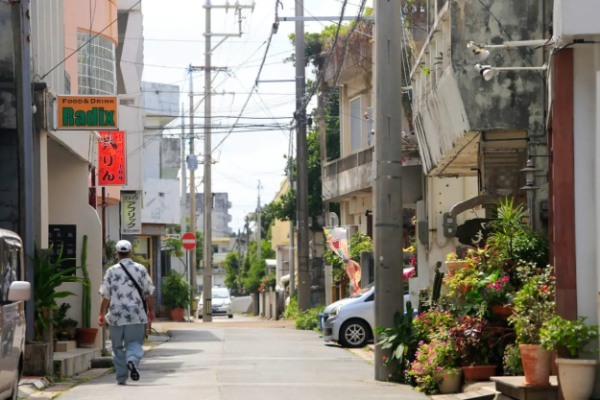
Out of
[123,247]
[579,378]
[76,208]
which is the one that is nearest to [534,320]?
[579,378]

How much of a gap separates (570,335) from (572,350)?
0.15m

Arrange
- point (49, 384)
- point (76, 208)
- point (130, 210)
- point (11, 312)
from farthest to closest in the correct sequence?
point (130, 210) → point (76, 208) → point (49, 384) → point (11, 312)

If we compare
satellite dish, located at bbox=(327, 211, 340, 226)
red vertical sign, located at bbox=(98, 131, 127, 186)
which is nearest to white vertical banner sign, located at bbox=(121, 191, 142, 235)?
satellite dish, located at bbox=(327, 211, 340, 226)

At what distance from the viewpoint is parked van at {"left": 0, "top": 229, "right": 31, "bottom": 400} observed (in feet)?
38.7

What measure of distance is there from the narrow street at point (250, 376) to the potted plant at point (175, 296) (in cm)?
2599

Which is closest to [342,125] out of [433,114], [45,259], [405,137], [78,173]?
[405,137]

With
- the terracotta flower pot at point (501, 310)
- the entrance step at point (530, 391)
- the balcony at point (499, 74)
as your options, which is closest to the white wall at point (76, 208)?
the balcony at point (499, 74)

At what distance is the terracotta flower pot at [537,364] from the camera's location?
41.5 feet

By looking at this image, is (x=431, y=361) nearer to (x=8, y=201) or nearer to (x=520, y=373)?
(x=520, y=373)

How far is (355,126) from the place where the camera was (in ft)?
139

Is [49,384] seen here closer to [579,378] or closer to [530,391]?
[530,391]

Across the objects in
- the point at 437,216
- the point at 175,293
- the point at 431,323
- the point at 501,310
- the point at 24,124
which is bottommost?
the point at 175,293

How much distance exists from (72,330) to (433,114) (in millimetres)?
8389

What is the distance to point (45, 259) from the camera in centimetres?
1853
